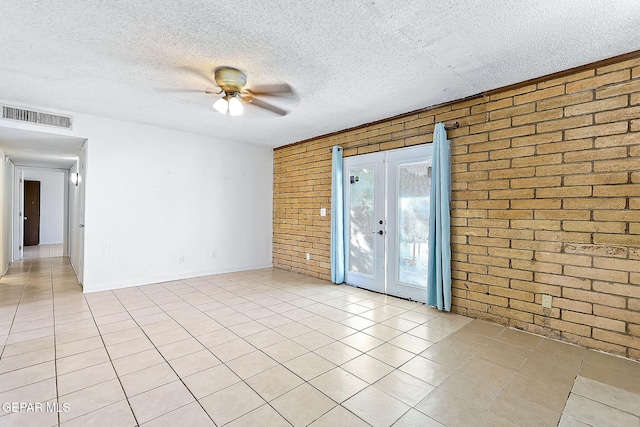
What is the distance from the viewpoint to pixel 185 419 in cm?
175

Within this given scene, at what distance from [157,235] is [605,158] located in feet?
18.6

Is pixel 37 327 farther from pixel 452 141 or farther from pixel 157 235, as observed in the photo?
pixel 452 141

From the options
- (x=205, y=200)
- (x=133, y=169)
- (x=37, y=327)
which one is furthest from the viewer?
(x=205, y=200)

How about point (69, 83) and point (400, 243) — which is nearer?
point (69, 83)

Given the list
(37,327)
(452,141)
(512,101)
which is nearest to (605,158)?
(512,101)

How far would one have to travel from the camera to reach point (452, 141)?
358 cm

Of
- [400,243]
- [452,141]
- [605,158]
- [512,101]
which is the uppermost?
[512,101]

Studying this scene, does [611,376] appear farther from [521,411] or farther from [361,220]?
[361,220]

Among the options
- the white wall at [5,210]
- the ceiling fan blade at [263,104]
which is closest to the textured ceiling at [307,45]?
the ceiling fan blade at [263,104]

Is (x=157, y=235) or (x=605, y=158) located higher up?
(x=605, y=158)

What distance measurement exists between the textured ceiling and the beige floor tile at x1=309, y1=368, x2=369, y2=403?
2.52 meters

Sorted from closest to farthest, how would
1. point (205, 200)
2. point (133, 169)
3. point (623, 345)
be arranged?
point (623, 345) → point (133, 169) → point (205, 200)

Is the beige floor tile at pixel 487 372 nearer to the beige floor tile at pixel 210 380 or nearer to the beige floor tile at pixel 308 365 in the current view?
the beige floor tile at pixel 308 365

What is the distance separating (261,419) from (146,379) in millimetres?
979
